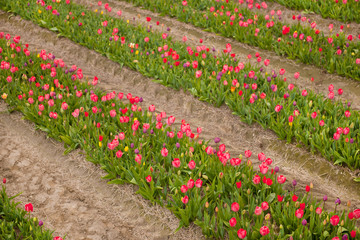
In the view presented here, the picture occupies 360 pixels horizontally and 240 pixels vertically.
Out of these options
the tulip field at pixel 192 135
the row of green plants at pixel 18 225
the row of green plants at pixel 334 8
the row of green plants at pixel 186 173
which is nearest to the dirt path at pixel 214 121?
the tulip field at pixel 192 135

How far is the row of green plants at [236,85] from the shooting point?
4559mm

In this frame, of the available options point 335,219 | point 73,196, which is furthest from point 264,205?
point 73,196

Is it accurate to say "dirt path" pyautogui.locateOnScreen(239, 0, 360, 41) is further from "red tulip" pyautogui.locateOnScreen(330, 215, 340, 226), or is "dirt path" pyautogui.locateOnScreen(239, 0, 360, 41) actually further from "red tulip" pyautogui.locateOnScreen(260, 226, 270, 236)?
"red tulip" pyautogui.locateOnScreen(260, 226, 270, 236)

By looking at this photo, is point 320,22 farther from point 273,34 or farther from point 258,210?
point 258,210

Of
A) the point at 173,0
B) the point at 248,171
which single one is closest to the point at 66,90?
the point at 248,171

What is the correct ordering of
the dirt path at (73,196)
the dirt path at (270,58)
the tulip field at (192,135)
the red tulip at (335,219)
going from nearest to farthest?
the red tulip at (335,219), the tulip field at (192,135), the dirt path at (73,196), the dirt path at (270,58)

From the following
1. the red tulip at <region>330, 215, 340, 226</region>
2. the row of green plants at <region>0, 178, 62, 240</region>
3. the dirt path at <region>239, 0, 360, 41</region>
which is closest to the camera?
the red tulip at <region>330, 215, 340, 226</region>

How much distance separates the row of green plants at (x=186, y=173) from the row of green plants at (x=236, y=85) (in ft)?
2.07

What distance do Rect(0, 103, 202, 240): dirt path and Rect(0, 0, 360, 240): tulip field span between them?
0.02m

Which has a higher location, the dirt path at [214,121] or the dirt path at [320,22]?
the dirt path at [320,22]

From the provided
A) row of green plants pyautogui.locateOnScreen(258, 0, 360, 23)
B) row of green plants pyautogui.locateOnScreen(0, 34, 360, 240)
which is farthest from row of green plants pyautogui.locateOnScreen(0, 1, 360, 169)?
row of green plants pyautogui.locateOnScreen(258, 0, 360, 23)

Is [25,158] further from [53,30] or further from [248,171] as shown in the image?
[53,30]

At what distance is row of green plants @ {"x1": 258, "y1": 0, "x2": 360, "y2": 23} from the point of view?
775cm

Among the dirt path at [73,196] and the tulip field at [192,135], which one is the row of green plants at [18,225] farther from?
the dirt path at [73,196]
